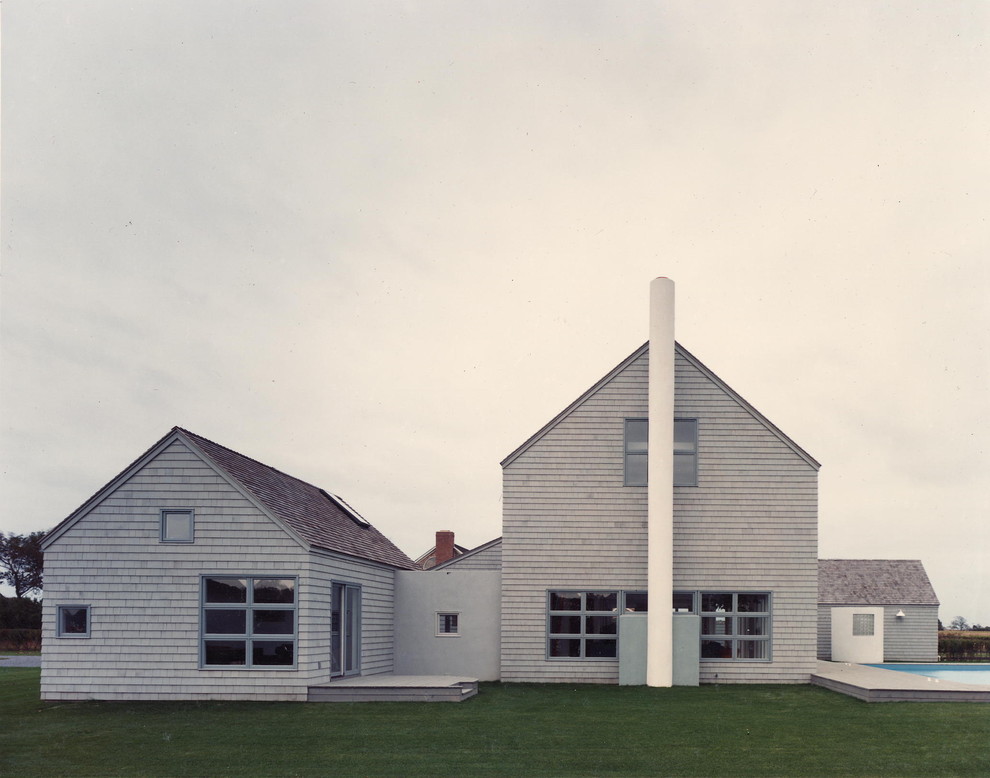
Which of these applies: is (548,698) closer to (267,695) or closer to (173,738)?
(267,695)

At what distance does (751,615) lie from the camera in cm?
2212

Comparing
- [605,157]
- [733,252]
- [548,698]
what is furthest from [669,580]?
[605,157]

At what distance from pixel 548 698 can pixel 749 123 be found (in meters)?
11.8

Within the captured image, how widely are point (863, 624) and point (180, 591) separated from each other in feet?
71.2

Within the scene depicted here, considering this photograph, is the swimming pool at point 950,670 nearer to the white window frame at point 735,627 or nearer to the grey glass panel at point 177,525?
the white window frame at point 735,627

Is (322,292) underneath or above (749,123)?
underneath

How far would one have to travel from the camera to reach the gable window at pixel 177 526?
1866cm

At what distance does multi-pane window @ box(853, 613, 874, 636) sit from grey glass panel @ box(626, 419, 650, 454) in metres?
13.0

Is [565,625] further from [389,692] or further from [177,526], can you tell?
[177,526]

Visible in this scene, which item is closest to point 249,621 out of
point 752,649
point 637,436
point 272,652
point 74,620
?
point 272,652

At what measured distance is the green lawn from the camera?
11430mm

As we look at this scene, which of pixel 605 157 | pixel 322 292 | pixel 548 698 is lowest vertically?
pixel 548 698

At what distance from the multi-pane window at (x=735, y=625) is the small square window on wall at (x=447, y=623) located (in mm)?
6061

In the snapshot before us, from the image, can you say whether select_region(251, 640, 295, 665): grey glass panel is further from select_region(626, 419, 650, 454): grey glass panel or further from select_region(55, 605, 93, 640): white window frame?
select_region(626, 419, 650, 454): grey glass panel
